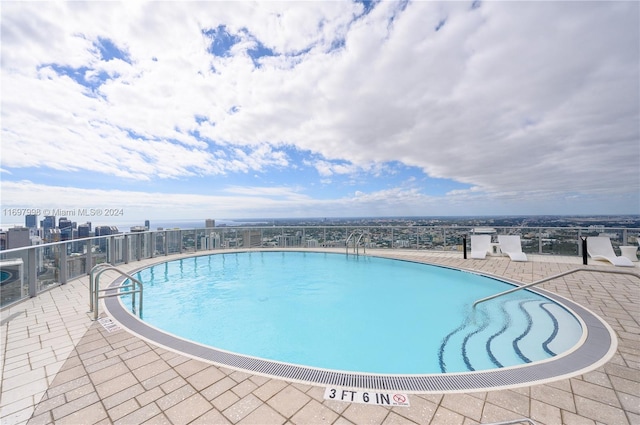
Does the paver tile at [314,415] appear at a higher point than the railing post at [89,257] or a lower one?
lower

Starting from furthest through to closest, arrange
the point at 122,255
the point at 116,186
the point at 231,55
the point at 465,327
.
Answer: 1. the point at 116,186
2. the point at 122,255
3. the point at 231,55
4. the point at 465,327

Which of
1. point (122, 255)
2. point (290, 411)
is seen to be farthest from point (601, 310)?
point (122, 255)

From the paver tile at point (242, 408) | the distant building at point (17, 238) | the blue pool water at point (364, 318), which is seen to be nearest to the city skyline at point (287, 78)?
the distant building at point (17, 238)

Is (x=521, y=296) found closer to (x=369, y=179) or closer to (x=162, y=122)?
(x=162, y=122)

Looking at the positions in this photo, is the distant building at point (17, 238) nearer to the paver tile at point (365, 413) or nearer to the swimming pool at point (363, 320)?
the swimming pool at point (363, 320)

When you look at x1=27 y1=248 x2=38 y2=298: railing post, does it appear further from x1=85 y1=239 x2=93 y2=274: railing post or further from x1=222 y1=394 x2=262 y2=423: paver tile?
x1=222 y1=394 x2=262 y2=423: paver tile

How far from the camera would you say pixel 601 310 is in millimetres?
3783

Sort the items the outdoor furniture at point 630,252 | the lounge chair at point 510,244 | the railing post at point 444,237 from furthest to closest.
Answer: the railing post at point 444,237 < the lounge chair at point 510,244 < the outdoor furniture at point 630,252

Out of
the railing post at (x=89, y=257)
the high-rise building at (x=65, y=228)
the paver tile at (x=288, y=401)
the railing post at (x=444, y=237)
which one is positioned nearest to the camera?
the paver tile at (x=288, y=401)

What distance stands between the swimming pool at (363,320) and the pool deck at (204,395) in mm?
406

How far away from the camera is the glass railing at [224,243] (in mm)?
4504

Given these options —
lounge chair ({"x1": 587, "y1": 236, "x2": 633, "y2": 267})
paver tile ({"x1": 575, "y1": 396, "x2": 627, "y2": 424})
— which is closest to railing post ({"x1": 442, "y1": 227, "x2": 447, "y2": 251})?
lounge chair ({"x1": 587, "y1": 236, "x2": 633, "y2": 267})

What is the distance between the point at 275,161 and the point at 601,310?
15.5 metres

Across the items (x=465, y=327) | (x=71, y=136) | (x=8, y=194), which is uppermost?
(x=71, y=136)
